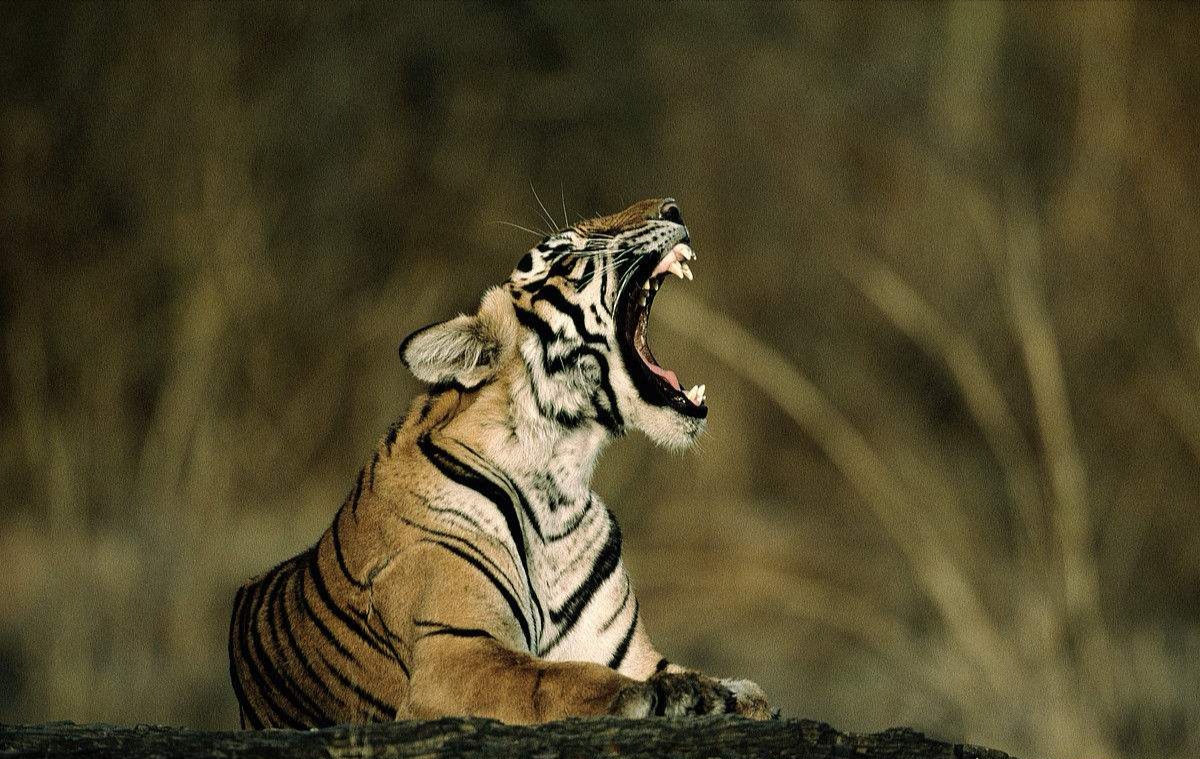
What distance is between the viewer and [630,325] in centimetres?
428

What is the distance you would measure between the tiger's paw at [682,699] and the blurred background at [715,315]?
16.4 feet

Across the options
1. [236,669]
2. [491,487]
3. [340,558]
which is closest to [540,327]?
[491,487]

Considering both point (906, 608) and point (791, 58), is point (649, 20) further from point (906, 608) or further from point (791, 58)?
point (906, 608)

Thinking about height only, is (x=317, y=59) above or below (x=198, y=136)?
above

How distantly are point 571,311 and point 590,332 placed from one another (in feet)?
0.20

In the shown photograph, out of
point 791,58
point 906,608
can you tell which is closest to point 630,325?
point 906,608

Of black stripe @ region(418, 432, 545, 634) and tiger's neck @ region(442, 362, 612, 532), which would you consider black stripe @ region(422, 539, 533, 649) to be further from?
tiger's neck @ region(442, 362, 612, 532)

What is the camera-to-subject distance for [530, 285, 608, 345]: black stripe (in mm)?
4203

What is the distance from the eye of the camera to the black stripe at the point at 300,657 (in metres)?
3.96

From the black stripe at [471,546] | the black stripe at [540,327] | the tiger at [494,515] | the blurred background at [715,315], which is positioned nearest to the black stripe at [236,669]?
the tiger at [494,515]

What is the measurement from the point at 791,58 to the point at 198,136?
345 cm

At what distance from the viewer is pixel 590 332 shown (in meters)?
4.21

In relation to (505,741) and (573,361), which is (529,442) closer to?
(573,361)

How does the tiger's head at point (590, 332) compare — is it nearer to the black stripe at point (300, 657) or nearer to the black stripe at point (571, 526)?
the black stripe at point (571, 526)
